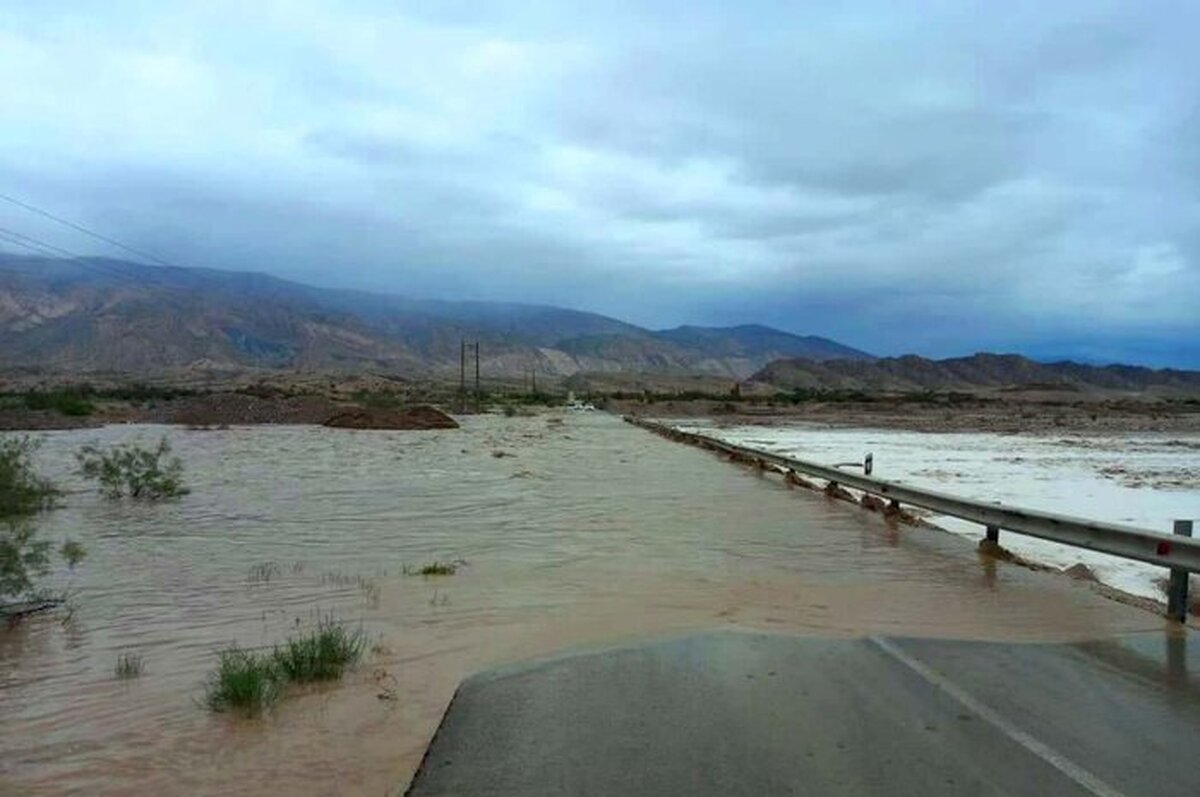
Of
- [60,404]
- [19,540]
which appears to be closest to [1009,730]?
[19,540]

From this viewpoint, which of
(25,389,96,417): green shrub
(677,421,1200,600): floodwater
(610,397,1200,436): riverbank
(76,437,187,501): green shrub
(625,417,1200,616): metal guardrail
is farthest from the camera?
(610,397,1200,436): riverbank

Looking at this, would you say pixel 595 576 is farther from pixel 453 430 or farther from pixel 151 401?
pixel 151 401

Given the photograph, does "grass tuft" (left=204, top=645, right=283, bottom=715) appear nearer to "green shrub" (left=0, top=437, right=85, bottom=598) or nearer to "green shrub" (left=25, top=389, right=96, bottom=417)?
"green shrub" (left=0, top=437, right=85, bottom=598)

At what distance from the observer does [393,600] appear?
34.2 feet

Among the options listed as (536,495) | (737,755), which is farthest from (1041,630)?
(536,495)

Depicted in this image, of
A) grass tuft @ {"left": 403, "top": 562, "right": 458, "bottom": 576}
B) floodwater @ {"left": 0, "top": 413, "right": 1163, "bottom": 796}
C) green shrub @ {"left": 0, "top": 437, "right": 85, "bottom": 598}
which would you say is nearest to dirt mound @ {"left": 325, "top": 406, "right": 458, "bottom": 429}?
floodwater @ {"left": 0, "top": 413, "right": 1163, "bottom": 796}

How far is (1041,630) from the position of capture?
9.03m

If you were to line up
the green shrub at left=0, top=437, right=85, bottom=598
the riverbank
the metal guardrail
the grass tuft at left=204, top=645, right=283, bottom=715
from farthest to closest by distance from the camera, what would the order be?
the riverbank
the green shrub at left=0, top=437, right=85, bottom=598
the metal guardrail
the grass tuft at left=204, top=645, right=283, bottom=715

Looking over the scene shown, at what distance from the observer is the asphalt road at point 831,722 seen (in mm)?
5188

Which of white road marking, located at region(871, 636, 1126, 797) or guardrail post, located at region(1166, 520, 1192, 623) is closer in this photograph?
white road marking, located at region(871, 636, 1126, 797)

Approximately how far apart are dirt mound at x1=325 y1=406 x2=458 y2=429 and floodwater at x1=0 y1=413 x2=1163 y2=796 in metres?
32.6

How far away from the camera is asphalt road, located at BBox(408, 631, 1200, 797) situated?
5.19 meters

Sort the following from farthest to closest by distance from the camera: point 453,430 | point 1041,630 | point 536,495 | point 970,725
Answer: point 453,430
point 536,495
point 1041,630
point 970,725

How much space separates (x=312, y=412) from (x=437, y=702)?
6026 centimetres
